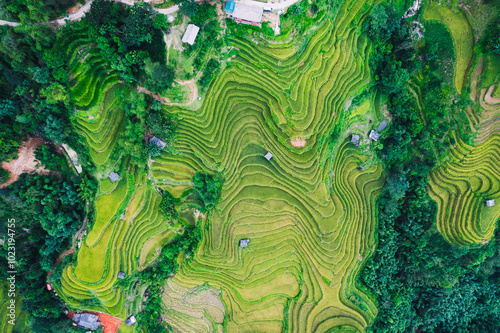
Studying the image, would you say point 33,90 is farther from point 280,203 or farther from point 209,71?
point 280,203

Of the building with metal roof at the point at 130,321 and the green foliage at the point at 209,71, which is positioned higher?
the green foliage at the point at 209,71

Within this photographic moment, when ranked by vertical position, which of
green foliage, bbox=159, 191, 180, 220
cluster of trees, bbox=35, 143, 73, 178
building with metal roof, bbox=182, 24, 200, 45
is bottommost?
green foliage, bbox=159, 191, 180, 220

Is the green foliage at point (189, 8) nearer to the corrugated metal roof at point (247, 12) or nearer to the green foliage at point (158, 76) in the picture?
the corrugated metal roof at point (247, 12)

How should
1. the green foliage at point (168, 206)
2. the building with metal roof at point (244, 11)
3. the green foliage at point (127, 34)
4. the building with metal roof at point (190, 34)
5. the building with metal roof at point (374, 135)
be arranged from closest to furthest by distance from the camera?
the green foliage at point (127, 34) < the building with metal roof at point (244, 11) < the building with metal roof at point (190, 34) < the green foliage at point (168, 206) < the building with metal roof at point (374, 135)

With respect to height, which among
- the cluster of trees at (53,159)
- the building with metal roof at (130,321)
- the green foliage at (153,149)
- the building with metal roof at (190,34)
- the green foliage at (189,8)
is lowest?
the building with metal roof at (130,321)

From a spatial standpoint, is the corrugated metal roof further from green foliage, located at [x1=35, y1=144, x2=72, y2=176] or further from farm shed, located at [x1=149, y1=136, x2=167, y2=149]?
green foliage, located at [x1=35, y1=144, x2=72, y2=176]

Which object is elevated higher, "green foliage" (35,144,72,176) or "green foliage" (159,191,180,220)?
"green foliage" (35,144,72,176)

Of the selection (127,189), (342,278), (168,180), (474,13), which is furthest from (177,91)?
(474,13)

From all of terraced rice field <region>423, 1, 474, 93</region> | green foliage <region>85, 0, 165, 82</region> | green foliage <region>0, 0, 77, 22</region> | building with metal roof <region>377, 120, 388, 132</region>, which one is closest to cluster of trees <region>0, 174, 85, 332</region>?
green foliage <region>85, 0, 165, 82</region>

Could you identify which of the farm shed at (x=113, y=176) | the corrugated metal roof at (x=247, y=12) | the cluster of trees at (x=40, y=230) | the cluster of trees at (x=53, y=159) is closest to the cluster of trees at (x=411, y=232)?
the corrugated metal roof at (x=247, y=12)
